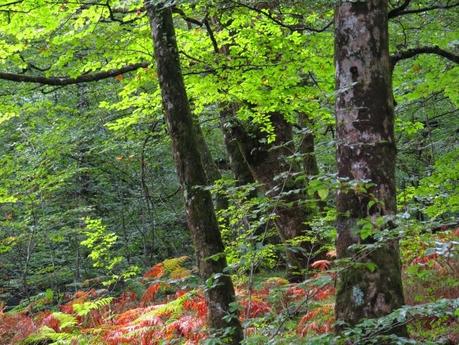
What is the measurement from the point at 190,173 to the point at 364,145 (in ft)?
Answer: 5.49

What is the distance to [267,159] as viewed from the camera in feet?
28.3

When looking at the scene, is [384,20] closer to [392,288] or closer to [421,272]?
[392,288]

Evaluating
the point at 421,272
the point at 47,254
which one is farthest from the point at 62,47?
the point at 47,254

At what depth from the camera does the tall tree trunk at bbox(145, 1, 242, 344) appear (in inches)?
173

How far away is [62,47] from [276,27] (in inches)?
133

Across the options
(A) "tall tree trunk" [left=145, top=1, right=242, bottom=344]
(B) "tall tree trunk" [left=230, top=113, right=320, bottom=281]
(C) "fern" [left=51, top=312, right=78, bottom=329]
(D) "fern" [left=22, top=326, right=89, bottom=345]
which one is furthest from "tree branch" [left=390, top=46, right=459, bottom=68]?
(C) "fern" [left=51, top=312, right=78, bottom=329]

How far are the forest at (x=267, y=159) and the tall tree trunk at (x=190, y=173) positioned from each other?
1cm

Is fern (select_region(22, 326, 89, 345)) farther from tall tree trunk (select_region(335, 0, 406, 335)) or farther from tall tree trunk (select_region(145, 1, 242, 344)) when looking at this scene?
tall tree trunk (select_region(335, 0, 406, 335))

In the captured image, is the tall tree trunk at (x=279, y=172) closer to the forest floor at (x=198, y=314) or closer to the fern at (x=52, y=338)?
the forest floor at (x=198, y=314)

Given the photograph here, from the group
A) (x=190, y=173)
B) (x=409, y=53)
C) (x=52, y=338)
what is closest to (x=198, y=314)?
(x=52, y=338)

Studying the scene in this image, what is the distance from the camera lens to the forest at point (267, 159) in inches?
132

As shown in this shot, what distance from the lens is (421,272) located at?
267 inches

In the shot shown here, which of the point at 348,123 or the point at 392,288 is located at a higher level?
the point at 348,123

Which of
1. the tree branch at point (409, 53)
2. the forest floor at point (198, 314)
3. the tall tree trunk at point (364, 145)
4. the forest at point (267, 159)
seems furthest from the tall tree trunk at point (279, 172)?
the tall tree trunk at point (364, 145)
